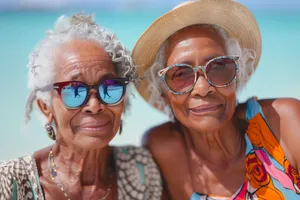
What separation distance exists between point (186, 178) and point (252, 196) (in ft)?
1.73

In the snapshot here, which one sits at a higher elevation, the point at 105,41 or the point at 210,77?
the point at 105,41

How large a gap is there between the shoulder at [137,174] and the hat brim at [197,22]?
2.00ft

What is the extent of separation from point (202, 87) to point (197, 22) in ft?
1.63

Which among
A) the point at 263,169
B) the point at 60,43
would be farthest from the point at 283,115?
the point at 60,43

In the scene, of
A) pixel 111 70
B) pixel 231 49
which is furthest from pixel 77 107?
pixel 231 49

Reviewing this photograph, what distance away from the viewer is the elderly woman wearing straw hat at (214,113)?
306 cm

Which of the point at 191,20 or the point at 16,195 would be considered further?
the point at 191,20

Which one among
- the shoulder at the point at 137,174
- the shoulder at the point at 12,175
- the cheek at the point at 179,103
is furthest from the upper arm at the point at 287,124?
the shoulder at the point at 12,175

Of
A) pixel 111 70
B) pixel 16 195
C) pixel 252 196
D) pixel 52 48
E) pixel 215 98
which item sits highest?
pixel 52 48

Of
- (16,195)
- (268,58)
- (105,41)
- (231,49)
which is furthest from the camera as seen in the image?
(268,58)

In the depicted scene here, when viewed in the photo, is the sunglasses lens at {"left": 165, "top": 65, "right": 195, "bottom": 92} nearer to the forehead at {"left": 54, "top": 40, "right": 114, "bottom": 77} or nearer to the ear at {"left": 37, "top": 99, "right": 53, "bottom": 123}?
the forehead at {"left": 54, "top": 40, "right": 114, "bottom": 77}

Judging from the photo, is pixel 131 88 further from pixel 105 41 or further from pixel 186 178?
pixel 186 178

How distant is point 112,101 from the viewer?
2916mm

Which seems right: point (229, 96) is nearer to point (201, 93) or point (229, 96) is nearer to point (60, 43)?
point (201, 93)
